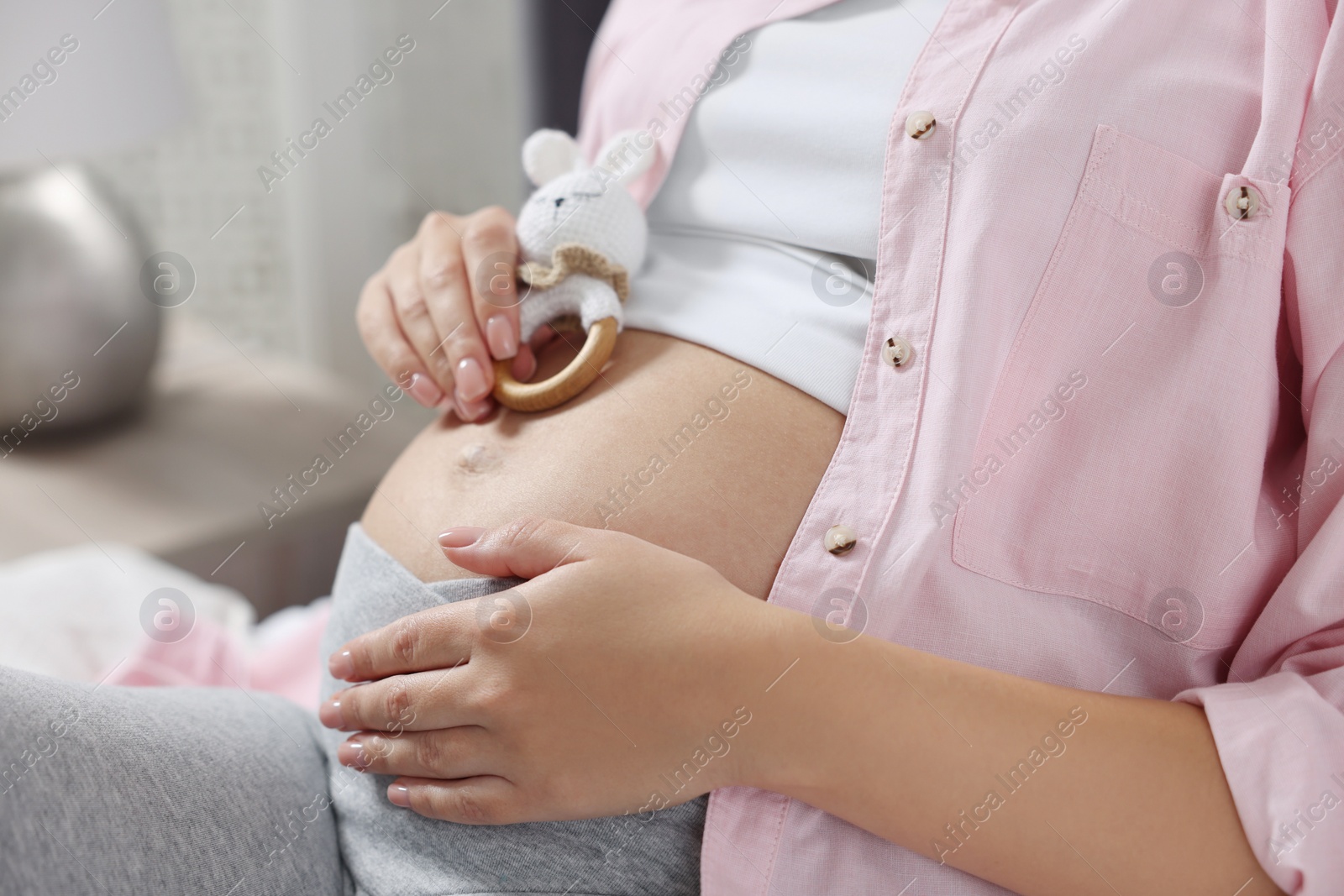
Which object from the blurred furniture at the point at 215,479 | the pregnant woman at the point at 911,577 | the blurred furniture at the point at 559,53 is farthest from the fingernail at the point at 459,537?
the blurred furniture at the point at 559,53

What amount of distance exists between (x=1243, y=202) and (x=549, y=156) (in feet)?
1.77

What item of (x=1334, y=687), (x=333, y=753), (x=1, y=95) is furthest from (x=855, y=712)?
(x=1, y=95)

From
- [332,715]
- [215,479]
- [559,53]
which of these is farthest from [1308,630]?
[215,479]

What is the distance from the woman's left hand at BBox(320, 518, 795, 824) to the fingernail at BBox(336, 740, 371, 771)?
35 millimetres

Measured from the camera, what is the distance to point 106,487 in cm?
149

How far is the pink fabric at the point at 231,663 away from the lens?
0.93 metres

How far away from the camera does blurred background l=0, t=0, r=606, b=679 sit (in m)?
1.38

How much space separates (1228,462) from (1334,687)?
138 mm

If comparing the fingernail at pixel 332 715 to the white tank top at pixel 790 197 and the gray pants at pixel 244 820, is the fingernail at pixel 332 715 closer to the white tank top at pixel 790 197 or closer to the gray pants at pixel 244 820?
the gray pants at pixel 244 820

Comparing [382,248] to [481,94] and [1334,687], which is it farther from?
[1334,687]

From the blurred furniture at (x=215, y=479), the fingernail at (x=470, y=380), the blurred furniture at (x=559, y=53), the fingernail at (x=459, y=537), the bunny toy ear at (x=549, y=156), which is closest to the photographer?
the fingernail at (x=459, y=537)

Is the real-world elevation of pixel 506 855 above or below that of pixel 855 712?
below

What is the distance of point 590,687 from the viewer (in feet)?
1.77

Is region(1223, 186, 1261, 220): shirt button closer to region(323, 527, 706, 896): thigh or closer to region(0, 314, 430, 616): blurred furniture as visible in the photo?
region(323, 527, 706, 896): thigh
